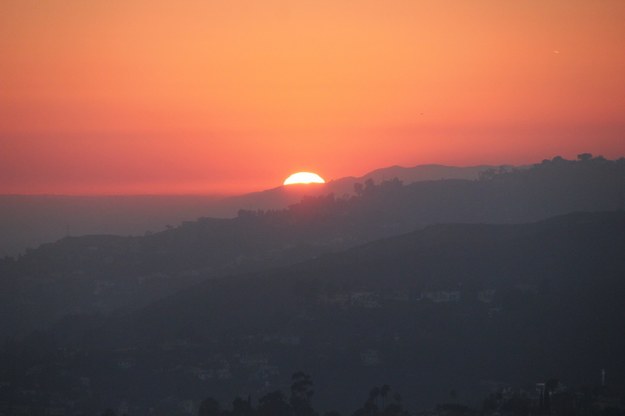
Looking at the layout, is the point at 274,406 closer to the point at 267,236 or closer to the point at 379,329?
the point at 379,329

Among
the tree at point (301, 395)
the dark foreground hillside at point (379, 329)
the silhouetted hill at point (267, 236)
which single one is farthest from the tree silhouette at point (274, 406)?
the silhouetted hill at point (267, 236)

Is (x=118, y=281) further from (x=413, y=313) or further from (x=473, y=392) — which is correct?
(x=473, y=392)

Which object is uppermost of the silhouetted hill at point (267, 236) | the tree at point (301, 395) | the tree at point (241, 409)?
the silhouetted hill at point (267, 236)

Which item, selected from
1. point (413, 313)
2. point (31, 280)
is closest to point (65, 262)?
point (31, 280)

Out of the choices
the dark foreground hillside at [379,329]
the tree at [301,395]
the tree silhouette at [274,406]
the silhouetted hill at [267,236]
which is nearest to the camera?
the tree silhouette at [274,406]

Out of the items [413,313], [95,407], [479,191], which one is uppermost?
[479,191]

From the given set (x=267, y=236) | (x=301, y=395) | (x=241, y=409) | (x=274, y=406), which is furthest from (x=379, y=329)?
(x=267, y=236)

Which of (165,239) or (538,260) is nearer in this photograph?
(538,260)

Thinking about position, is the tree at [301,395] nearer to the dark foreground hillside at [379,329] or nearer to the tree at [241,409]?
the dark foreground hillside at [379,329]

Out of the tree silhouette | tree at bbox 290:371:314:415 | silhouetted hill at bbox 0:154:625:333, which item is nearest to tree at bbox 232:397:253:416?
the tree silhouette
